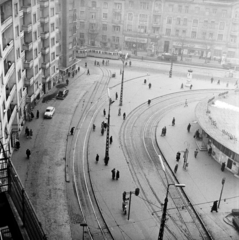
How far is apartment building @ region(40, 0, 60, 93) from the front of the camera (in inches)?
2132

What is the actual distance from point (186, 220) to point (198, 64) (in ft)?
208

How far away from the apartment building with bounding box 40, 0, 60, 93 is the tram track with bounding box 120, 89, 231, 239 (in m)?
15.8

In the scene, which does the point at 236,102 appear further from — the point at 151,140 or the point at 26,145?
the point at 26,145

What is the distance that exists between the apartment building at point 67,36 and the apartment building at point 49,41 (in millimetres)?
6184

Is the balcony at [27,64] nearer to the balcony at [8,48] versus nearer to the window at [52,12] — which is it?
the balcony at [8,48]

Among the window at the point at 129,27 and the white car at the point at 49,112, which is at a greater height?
the window at the point at 129,27

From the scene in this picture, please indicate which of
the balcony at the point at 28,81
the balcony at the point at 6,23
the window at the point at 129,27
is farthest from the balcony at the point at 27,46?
the window at the point at 129,27

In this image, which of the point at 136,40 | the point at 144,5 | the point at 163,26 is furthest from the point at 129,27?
the point at 163,26

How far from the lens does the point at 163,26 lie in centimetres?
9250

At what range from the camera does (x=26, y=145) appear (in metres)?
40.3

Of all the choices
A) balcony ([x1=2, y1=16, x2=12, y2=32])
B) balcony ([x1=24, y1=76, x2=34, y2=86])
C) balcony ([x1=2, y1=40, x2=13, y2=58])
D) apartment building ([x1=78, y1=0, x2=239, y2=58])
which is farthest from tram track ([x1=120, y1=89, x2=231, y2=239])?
apartment building ([x1=78, y1=0, x2=239, y2=58])

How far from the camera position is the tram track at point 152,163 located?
92.5 ft

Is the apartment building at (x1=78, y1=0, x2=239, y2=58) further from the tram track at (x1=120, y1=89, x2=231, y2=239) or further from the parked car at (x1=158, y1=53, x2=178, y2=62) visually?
the tram track at (x1=120, y1=89, x2=231, y2=239)

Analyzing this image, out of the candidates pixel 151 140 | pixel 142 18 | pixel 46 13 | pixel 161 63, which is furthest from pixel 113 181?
pixel 142 18
